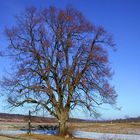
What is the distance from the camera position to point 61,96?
40500 millimetres

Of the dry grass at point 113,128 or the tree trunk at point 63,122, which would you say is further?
the dry grass at point 113,128

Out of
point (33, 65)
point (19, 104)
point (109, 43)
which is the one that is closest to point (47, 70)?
point (33, 65)

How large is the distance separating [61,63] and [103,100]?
5.22m

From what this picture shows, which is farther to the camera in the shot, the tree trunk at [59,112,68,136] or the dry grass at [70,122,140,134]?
the dry grass at [70,122,140,134]

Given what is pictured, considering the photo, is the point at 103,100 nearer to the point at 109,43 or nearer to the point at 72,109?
the point at 72,109

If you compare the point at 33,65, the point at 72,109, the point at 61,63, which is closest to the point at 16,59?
the point at 33,65

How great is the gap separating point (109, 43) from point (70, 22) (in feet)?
14.6

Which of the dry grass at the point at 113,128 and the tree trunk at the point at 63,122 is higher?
the dry grass at the point at 113,128

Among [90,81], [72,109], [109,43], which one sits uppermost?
[109,43]

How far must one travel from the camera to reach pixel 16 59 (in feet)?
136

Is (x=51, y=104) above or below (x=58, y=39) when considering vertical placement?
below

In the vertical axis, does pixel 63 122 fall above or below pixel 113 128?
below

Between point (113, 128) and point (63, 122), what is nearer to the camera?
point (63, 122)

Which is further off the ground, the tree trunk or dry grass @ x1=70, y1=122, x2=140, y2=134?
dry grass @ x1=70, y1=122, x2=140, y2=134
